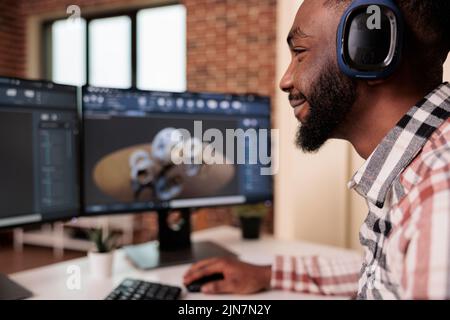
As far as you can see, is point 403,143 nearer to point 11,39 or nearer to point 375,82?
point 375,82

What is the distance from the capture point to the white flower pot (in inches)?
40.6

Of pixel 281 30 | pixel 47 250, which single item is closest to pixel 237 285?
pixel 281 30

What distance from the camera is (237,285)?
951mm

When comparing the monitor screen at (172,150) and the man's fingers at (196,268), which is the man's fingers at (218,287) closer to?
the man's fingers at (196,268)

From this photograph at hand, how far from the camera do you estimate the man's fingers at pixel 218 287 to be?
93 centimetres

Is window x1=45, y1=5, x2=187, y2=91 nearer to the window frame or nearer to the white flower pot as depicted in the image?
the window frame

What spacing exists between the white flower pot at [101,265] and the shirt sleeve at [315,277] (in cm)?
38

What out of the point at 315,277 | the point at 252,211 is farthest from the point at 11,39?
the point at 315,277

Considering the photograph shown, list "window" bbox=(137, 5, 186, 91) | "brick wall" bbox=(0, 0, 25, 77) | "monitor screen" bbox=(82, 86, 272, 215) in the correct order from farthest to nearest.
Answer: "brick wall" bbox=(0, 0, 25, 77) < "window" bbox=(137, 5, 186, 91) < "monitor screen" bbox=(82, 86, 272, 215)

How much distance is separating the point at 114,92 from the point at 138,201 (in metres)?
0.29

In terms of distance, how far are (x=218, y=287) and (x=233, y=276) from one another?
43 mm

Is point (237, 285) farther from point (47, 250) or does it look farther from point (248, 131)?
point (47, 250)

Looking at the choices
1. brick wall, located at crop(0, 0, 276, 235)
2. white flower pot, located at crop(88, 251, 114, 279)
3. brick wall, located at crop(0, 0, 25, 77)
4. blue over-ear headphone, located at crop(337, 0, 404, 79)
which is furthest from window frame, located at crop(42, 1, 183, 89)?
blue over-ear headphone, located at crop(337, 0, 404, 79)

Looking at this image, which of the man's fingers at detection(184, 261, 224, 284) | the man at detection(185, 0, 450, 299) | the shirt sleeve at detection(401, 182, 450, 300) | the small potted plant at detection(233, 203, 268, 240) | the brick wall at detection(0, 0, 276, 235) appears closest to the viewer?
the shirt sleeve at detection(401, 182, 450, 300)
